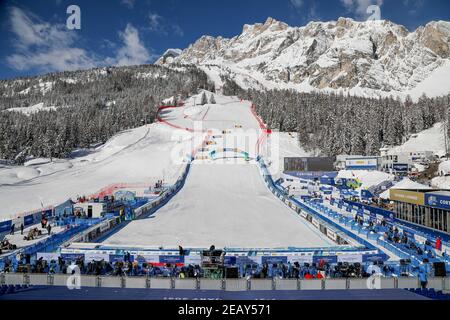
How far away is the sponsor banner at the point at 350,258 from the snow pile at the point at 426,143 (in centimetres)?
6220

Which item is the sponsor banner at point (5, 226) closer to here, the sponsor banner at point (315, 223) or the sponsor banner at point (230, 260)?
the sponsor banner at point (230, 260)

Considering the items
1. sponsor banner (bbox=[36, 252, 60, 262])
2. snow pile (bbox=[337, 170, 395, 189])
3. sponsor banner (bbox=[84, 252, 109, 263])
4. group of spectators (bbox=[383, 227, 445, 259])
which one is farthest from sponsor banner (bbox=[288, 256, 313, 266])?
snow pile (bbox=[337, 170, 395, 189])

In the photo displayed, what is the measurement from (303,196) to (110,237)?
830 inches

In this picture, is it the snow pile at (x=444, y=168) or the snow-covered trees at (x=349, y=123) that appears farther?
the snow-covered trees at (x=349, y=123)

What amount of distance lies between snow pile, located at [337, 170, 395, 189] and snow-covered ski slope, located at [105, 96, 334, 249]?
13438 millimetres

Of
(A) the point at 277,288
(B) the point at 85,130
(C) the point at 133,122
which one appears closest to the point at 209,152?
(B) the point at 85,130

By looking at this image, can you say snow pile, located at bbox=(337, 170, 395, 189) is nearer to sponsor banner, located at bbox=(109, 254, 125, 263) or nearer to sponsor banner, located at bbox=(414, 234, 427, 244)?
sponsor banner, located at bbox=(414, 234, 427, 244)

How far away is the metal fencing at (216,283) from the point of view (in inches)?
416

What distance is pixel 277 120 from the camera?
79438mm

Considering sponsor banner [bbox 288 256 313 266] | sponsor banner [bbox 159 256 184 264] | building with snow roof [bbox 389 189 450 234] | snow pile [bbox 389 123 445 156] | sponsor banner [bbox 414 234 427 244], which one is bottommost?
sponsor banner [bbox 414 234 427 244]

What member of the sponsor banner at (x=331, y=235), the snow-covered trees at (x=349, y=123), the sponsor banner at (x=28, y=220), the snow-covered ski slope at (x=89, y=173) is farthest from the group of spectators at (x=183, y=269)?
the snow-covered trees at (x=349, y=123)

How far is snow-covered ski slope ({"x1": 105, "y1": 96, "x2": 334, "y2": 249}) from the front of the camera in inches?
723

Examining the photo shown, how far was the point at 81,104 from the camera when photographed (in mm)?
114375

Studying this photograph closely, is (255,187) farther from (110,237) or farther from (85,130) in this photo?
(85,130)
